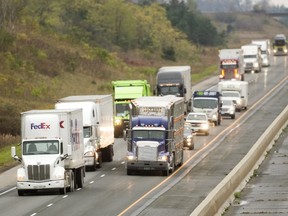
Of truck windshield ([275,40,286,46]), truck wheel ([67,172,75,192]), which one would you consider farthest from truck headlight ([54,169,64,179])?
truck windshield ([275,40,286,46])

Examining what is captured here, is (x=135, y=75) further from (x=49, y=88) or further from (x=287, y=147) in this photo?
(x=287, y=147)

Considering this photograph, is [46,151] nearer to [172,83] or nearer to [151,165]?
[151,165]

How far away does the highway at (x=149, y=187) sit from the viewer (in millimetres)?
40406

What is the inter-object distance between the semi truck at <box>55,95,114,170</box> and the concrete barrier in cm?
793

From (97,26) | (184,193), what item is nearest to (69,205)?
(184,193)

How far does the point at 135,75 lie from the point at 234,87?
32.7 meters

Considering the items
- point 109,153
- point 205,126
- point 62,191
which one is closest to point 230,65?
point 205,126

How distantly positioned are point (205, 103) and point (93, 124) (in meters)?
27.8

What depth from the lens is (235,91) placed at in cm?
9131

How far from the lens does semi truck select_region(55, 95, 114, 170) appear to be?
5419 cm

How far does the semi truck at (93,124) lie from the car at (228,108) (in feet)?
94.8

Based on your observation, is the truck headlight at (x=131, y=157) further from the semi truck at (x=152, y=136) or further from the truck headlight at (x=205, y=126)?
the truck headlight at (x=205, y=126)

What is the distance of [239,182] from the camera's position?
4659 centimetres

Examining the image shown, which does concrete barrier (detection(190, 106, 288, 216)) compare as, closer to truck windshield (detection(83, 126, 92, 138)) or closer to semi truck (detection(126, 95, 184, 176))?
semi truck (detection(126, 95, 184, 176))
